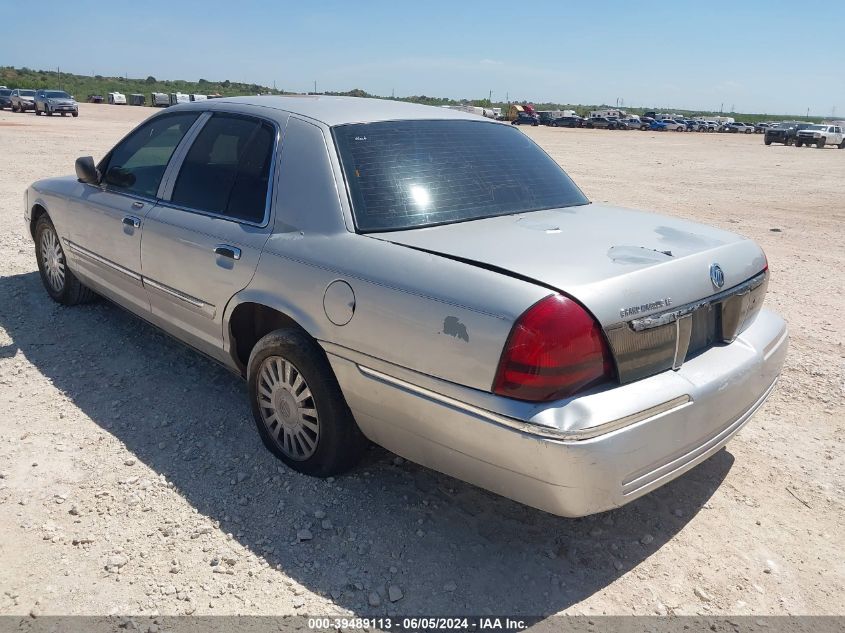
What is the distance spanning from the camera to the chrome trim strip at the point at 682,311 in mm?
2469

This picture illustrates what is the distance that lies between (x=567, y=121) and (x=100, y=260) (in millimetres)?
61531

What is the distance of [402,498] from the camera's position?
3.18m

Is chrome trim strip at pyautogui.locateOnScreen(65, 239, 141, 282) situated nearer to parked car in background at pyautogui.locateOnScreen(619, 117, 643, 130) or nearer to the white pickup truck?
the white pickup truck

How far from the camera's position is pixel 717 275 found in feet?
9.14

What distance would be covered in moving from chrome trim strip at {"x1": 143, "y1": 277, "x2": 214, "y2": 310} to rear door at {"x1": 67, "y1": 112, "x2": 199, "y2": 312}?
0.15m

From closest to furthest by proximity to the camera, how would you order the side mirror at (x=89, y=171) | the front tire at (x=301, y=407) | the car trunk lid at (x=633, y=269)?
1. the car trunk lid at (x=633, y=269)
2. the front tire at (x=301, y=407)
3. the side mirror at (x=89, y=171)

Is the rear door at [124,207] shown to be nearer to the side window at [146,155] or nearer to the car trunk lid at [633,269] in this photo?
the side window at [146,155]

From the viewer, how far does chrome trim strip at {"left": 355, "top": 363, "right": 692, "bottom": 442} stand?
2.29 metres

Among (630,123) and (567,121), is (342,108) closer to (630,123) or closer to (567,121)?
(567,121)

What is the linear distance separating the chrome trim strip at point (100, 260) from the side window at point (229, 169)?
62cm

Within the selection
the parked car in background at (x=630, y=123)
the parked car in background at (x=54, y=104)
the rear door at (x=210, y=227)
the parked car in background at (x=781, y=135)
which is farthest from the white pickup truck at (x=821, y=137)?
the rear door at (x=210, y=227)

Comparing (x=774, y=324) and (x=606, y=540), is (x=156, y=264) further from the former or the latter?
(x=774, y=324)

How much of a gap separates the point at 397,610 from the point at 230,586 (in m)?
0.64

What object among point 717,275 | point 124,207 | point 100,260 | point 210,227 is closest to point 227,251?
point 210,227
